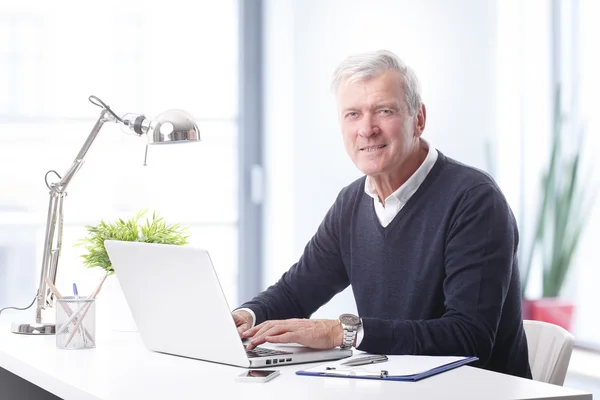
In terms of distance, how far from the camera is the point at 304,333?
161 cm

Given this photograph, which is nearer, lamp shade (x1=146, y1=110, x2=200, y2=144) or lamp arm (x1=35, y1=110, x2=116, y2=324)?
lamp shade (x1=146, y1=110, x2=200, y2=144)

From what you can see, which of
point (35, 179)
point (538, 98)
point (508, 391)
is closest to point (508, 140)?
point (538, 98)

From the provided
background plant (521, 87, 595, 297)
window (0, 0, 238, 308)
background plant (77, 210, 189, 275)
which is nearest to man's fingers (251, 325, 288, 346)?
background plant (77, 210, 189, 275)

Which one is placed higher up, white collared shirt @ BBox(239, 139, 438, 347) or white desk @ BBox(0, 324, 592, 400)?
white collared shirt @ BBox(239, 139, 438, 347)

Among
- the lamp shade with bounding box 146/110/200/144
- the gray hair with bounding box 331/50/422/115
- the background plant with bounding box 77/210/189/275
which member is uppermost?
the gray hair with bounding box 331/50/422/115

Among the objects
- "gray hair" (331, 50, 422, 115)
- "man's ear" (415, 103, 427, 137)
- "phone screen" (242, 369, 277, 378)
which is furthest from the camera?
"man's ear" (415, 103, 427, 137)

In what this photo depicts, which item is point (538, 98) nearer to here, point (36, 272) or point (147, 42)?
point (147, 42)

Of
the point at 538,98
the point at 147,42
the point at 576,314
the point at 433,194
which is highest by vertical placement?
the point at 147,42

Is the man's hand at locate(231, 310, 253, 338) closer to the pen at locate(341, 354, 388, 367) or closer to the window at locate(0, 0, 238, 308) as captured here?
the pen at locate(341, 354, 388, 367)

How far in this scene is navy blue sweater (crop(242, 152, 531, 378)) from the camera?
5.66 ft

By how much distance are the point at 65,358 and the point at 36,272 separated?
1.86m

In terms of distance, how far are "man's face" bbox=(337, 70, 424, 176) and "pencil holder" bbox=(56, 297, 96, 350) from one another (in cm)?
76

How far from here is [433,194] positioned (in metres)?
2.03

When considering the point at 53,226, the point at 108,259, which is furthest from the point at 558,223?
the point at 53,226
